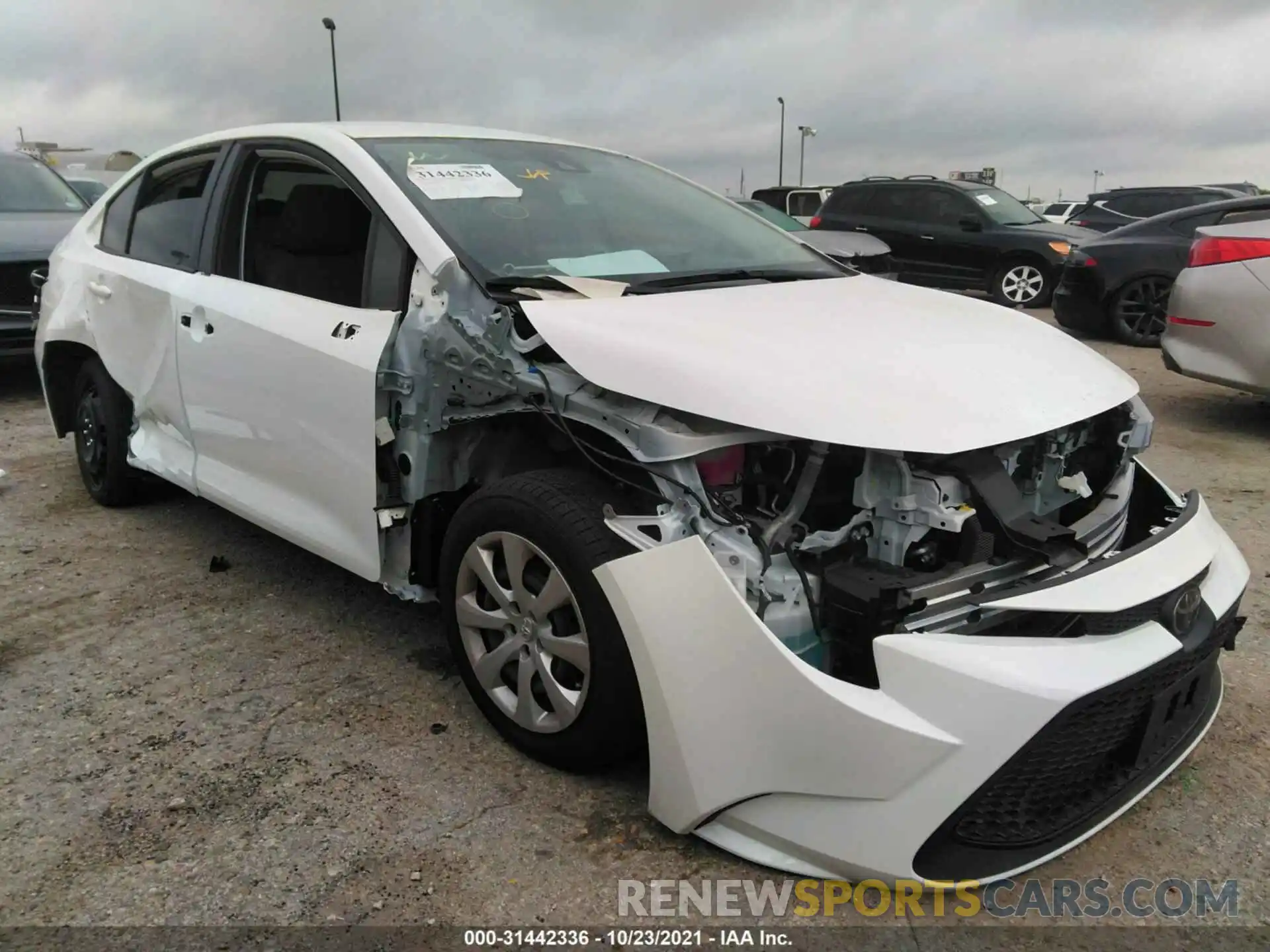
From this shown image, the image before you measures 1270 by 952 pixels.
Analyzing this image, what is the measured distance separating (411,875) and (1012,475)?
1.64 metres

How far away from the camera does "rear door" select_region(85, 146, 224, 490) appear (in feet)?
11.7

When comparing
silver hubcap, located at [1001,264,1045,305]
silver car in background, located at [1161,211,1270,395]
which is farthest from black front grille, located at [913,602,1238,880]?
silver hubcap, located at [1001,264,1045,305]

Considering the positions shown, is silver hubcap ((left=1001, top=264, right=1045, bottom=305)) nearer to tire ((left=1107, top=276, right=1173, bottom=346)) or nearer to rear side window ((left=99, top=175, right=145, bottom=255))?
tire ((left=1107, top=276, right=1173, bottom=346))

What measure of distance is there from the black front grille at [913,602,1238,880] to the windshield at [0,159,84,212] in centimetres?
828

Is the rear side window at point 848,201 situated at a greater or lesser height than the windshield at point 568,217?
greater

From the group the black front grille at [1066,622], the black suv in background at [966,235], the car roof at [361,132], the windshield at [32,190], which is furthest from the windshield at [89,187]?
the black front grille at [1066,622]

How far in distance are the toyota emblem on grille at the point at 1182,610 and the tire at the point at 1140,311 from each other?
7.33 m

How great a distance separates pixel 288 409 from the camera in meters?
2.97

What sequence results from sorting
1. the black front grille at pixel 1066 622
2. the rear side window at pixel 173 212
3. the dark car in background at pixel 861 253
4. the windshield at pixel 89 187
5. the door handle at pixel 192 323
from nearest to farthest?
the black front grille at pixel 1066 622
the door handle at pixel 192 323
the rear side window at pixel 173 212
the dark car in background at pixel 861 253
the windshield at pixel 89 187

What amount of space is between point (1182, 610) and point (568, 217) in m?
1.98

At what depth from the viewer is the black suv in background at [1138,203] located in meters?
14.4

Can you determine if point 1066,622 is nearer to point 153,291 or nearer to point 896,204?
point 153,291

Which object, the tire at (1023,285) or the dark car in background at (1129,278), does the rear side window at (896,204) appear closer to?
the tire at (1023,285)

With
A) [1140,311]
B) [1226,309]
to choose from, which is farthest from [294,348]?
[1140,311]
